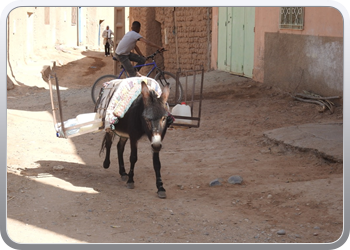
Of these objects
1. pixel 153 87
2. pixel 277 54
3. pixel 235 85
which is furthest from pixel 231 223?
pixel 235 85

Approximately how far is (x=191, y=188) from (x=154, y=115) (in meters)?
1.07

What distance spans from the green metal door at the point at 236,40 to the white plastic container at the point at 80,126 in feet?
18.3

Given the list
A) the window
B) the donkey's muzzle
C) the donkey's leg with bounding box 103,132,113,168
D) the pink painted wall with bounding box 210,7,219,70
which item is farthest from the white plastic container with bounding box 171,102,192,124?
the pink painted wall with bounding box 210,7,219,70

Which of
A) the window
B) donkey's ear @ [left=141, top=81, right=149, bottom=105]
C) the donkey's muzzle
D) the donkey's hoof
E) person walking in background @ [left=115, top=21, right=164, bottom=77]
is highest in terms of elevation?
the window

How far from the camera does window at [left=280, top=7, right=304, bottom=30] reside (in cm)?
793

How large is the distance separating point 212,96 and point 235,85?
0.65 metres

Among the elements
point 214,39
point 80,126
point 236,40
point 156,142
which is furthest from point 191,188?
point 214,39

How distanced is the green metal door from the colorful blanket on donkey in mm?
5446

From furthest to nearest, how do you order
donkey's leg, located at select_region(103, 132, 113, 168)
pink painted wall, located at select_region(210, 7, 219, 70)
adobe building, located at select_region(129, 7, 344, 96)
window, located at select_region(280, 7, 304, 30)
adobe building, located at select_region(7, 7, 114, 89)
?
adobe building, located at select_region(7, 7, 114, 89)
pink painted wall, located at select_region(210, 7, 219, 70)
window, located at select_region(280, 7, 304, 30)
adobe building, located at select_region(129, 7, 344, 96)
donkey's leg, located at select_region(103, 132, 113, 168)

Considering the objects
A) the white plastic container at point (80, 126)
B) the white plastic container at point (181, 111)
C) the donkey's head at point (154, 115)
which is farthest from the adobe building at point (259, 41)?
the white plastic container at point (80, 126)

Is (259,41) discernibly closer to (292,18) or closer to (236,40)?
(236,40)

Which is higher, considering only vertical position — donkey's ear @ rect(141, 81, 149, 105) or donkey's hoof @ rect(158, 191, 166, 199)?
donkey's ear @ rect(141, 81, 149, 105)

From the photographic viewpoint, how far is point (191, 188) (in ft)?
16.6

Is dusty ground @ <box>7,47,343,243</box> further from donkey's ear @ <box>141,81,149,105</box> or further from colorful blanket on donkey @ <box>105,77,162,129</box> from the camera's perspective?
donkey's ear @ <box>141,81,149,105</box>
